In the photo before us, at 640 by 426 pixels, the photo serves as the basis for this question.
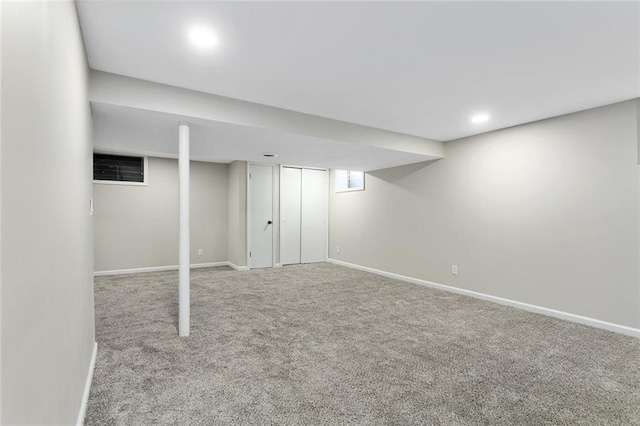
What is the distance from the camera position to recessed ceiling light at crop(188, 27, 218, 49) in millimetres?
1832

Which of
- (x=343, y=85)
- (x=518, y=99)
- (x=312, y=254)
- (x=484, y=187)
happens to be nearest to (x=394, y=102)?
(x=343, y=85)

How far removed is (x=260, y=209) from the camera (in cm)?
620

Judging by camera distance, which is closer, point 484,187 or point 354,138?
point 354,138

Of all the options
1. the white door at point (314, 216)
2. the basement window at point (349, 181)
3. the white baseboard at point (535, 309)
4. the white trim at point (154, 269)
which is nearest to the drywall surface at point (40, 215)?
the white baseboard at point (535, 309)

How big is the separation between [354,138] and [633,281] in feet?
10.3

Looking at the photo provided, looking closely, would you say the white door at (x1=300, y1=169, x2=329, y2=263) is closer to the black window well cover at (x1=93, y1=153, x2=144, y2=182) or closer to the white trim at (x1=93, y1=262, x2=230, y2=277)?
the white trim at (x1=93, y1=262, x2=230, y2=277)

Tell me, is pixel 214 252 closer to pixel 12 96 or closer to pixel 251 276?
pixel 251 276

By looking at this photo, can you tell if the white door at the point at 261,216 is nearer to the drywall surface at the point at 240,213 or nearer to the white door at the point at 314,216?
the drywall surface at the point at 240,213

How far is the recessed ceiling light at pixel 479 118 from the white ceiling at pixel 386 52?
216mm

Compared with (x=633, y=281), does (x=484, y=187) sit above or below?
above

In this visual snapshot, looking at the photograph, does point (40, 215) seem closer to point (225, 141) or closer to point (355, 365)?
point (355, 365)

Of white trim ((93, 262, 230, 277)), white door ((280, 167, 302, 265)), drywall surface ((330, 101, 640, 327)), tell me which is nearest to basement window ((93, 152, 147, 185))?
white trim ((93, 262, 230, 277))

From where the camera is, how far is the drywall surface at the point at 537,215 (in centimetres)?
293

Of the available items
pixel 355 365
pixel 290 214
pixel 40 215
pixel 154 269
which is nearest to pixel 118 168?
pixel 154 269
